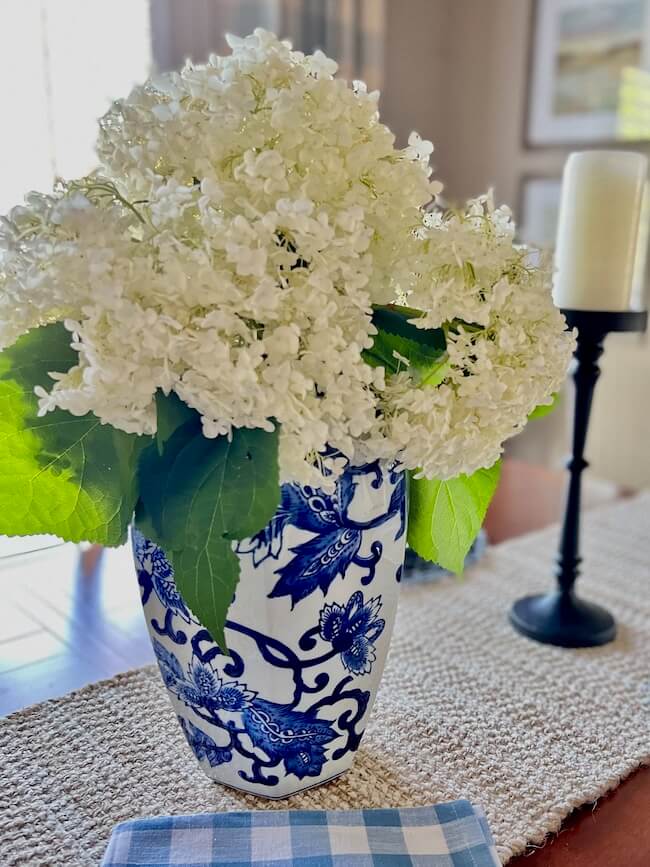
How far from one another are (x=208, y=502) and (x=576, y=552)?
52cm

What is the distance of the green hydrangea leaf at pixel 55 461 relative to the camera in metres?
0.46

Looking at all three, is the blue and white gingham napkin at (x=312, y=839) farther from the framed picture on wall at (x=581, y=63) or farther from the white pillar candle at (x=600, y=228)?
the framed picture on wall at (x=581, y=63)

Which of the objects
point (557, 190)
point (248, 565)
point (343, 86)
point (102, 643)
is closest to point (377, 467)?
point (248, 565)

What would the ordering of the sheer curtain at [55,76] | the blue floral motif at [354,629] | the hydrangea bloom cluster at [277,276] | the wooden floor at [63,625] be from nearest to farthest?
1. the hydrangea bloom cluster at [277,276]
2. the blue floral motif at [354,629]
3. the wooden floor at [63,625]
4. the sheer curtain at [55,76]

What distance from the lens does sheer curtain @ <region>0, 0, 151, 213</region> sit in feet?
5.24

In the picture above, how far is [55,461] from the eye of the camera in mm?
478

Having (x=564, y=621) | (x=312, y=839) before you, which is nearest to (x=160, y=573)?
(x=312, y=839)

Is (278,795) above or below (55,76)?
below

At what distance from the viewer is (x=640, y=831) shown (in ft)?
1.76

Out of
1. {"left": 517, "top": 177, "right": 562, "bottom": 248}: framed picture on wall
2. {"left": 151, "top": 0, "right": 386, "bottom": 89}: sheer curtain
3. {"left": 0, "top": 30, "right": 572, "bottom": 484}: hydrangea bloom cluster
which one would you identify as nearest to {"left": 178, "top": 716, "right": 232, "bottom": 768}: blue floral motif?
{"left": 0, "top": 30, "right": 572, "bottom": 484}: hydrangea bloom cluster

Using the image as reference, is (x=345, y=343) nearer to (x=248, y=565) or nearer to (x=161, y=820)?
(x=248, y=565)

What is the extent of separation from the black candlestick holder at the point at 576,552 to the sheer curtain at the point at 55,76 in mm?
1153

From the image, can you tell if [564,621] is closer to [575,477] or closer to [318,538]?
[575,477]

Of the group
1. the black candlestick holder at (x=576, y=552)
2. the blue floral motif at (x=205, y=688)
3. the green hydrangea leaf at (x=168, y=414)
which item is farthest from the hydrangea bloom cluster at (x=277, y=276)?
the black candlestick holder at (x=576, y=552)
